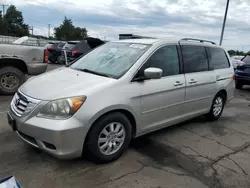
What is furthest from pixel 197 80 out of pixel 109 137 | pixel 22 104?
pixel 22 104

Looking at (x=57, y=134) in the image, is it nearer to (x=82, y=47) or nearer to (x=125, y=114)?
(x=125, y=114)

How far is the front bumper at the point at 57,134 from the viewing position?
2799mm

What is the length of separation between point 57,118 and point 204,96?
9.89 ft

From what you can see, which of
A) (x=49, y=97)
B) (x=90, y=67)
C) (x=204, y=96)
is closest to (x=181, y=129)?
(x=204, y=96)

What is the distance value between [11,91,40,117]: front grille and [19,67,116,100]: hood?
0.06 m

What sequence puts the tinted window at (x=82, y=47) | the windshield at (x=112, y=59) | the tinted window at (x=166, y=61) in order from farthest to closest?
the tinted window at (x=82, y=47)
the tinted window at (x=166, y=61)
the windshield at (x=112, y=59)

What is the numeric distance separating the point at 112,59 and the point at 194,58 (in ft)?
5.39

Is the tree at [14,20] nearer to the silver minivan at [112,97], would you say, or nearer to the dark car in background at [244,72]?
the dark car in background at [244,72]

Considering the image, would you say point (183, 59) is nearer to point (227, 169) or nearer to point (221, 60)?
point (221, 60)

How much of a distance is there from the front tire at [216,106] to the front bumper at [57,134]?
331 centimetres

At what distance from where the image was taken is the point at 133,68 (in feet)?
11.5

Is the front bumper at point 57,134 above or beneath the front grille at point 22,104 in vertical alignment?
beneath

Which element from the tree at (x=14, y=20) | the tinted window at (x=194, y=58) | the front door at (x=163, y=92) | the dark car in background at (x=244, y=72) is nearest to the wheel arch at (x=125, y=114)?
the front door at (x=163, y=92)

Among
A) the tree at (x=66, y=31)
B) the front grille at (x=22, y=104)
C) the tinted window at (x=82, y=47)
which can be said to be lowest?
the front grille at (x=22, y=104)
